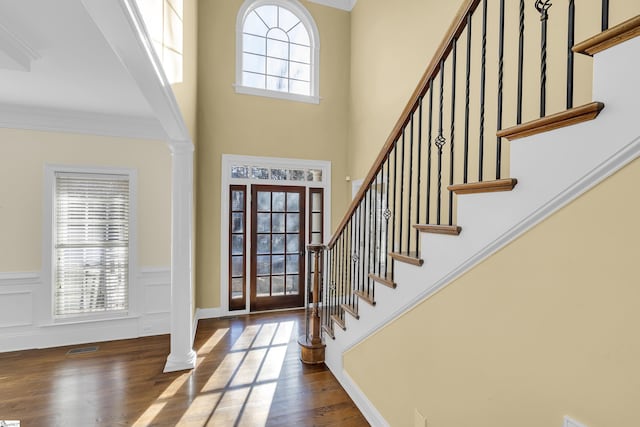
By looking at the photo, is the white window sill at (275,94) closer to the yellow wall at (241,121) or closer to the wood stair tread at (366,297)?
the yellow wall at (241,121)

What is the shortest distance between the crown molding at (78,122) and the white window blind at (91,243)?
0.52m

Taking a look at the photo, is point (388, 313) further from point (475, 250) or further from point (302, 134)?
point (302, 134)

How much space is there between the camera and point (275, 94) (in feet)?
15.5

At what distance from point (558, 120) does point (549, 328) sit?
2.20 feet

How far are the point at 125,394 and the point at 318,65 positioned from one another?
4.86 m

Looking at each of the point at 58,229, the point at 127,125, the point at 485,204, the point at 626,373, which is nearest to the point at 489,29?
the point at 485,204

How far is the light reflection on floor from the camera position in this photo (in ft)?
Answer: 7.37

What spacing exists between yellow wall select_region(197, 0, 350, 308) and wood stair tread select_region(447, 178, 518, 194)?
369cm

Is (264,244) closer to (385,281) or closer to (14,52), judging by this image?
(385,281)

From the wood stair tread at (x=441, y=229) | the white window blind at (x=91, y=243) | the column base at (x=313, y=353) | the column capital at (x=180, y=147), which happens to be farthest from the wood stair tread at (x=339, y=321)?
the white window blind at (x=91, y=243)

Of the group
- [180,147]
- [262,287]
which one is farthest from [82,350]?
[180,147]

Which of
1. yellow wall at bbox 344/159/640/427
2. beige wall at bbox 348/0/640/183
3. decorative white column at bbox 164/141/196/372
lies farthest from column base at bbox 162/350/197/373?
beige wall at bbox 348/0/640/183

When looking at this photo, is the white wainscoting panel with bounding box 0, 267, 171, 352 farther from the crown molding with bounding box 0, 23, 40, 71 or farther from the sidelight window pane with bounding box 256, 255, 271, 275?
the crown molding with bounding box 0, 23, 40, 71

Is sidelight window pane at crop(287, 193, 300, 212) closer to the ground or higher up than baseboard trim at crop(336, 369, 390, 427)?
higher up
